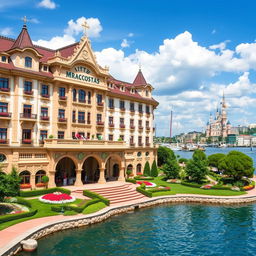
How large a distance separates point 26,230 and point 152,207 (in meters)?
18.0

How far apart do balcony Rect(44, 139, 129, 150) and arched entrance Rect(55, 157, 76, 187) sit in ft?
17.2

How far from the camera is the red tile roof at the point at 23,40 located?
1491 inches

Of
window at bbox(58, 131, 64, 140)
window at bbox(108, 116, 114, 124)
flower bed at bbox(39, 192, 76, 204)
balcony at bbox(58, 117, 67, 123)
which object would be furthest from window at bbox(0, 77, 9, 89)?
window at bbox(108, 116, 114, 124)

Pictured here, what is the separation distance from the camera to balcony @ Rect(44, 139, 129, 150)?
38.2 metres

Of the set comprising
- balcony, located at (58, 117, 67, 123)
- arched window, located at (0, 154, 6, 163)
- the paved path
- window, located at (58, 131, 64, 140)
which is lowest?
the paved path

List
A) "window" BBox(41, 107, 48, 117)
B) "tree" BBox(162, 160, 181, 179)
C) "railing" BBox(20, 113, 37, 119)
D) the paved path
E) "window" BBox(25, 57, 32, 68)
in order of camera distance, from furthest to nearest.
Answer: "tree" BBox(162, 160, 181, 179), "window" BBox(41, 107, 48, 117), "window" BBox(25, 57, 32, 68), "railing" BBox(20, 113, 37, 119), the paved path

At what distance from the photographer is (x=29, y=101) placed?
3841 centimetres

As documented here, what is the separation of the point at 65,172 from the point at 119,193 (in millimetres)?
10783

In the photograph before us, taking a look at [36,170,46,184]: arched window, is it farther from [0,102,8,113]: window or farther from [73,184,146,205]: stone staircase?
[0,102,8,113]: window

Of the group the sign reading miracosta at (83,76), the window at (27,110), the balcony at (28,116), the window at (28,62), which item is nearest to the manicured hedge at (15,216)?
the balcony at (28,116)

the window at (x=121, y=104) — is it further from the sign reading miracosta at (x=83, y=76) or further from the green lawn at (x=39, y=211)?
the green lawn at (x=39, y=211)

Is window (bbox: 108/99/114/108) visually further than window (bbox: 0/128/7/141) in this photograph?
Yes

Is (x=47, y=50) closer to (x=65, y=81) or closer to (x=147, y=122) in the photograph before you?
(x=65, y=81)

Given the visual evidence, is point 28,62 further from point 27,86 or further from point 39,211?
point 39,211
